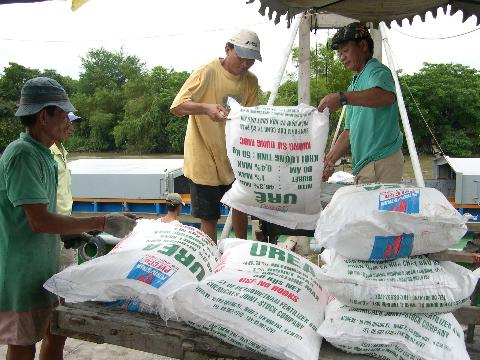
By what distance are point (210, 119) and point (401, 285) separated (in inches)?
61.7

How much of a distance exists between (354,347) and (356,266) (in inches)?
12.7

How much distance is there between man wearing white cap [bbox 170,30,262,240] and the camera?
274 centimetres

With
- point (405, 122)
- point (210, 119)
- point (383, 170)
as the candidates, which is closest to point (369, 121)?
point (383, 170)

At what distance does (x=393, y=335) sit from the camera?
150cm

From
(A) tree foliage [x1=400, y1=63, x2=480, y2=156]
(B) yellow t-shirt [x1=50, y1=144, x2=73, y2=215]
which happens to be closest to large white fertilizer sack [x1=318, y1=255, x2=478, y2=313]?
(B) yellow t-shirt [x1=50, y1=144, x2=73, y2=215]

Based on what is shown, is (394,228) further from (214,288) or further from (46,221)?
(46,221)

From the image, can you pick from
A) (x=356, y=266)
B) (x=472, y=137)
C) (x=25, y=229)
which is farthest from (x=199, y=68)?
(x=472, y=137)

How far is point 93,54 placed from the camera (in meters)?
45.9

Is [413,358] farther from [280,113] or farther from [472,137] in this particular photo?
[472,137]

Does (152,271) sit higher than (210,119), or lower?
lower

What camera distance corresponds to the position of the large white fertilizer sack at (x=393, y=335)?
147 centimetres

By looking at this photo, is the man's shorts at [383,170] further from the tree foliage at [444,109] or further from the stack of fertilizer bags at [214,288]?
the tree foliage at [444,109]

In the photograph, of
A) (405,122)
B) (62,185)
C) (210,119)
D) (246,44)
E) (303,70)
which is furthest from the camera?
(405,122)

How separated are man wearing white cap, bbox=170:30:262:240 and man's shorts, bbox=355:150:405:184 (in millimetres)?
834
